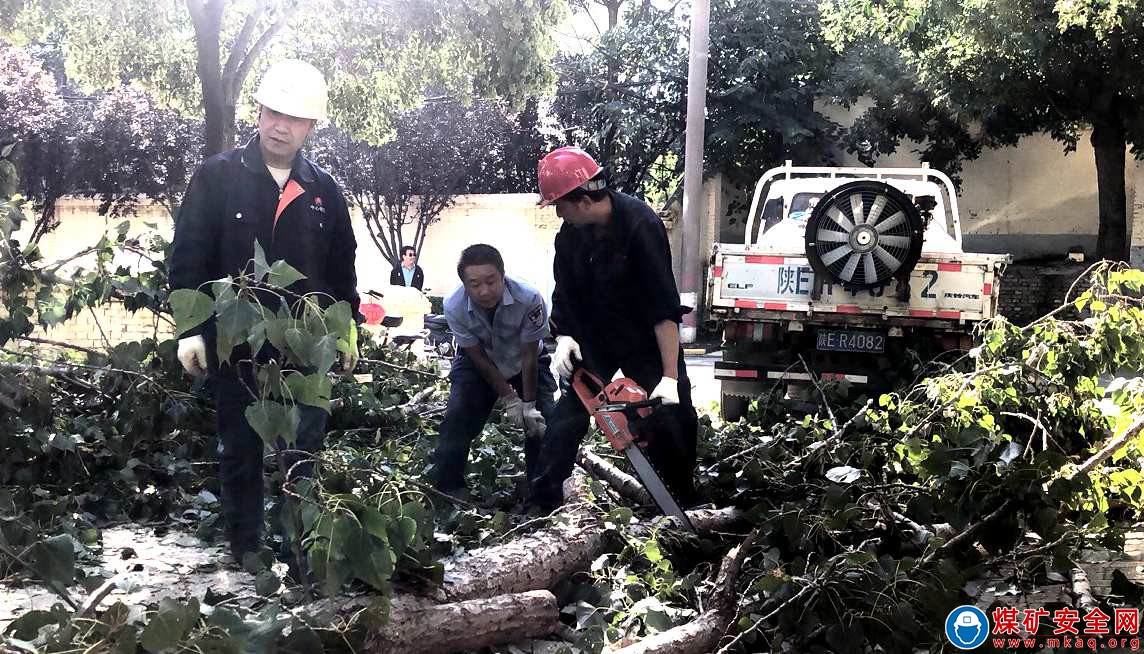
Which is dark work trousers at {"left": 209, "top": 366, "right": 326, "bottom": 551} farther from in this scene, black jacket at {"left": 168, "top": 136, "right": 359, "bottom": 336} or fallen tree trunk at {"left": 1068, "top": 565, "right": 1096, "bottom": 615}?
fallen tree trunk at {"left": 1068, "top": 565, "right": 1096, "bottom": 615}

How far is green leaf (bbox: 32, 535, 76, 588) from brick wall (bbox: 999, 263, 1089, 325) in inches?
686

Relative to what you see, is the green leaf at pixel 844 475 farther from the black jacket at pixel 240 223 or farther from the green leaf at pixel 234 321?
the green leaf at pixel 234 321

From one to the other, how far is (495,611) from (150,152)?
61.5 ft

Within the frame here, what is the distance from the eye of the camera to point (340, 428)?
6.82m

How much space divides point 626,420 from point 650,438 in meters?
0.36

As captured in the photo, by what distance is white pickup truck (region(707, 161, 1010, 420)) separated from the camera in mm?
7844

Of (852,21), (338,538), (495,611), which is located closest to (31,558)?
(338,538)

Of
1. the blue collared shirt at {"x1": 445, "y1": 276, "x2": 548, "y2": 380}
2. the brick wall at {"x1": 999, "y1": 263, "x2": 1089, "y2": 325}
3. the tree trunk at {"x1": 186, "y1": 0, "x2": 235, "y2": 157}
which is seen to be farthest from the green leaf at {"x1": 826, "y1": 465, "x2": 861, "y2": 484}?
the brick wall at {"x1": 999, "y1": 263, "x2": 1089, "y2": 325}

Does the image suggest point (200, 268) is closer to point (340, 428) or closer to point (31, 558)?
point (31, 558)

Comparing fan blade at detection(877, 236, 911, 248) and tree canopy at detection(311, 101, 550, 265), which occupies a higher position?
tree canopy at detection(311, 101, 550, 265)

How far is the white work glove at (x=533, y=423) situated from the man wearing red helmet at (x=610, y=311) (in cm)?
33

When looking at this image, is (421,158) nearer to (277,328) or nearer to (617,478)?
(617,478)

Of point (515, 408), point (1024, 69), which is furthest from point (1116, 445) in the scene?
point (1024, 69)

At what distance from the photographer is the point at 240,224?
13.9 ft
